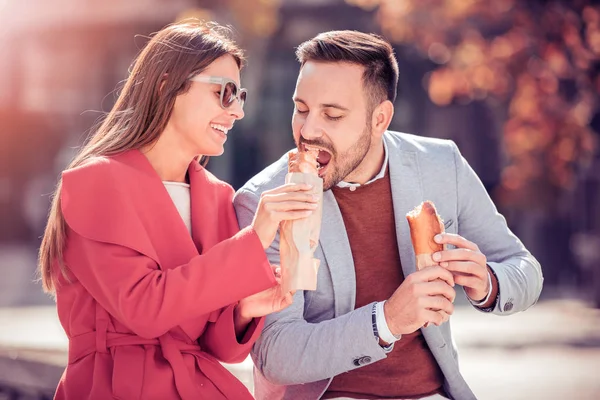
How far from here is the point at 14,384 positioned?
261 inches

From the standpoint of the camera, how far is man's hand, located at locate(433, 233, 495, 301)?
3.80 metres

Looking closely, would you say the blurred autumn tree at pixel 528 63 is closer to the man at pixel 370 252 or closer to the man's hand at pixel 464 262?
the man at pixel 370 252

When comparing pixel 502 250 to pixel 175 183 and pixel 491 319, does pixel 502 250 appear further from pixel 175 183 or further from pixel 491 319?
pixel 491 319

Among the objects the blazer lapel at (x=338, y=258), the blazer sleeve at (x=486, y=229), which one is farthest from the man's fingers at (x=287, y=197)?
the blazer sleeve at (x=486, y=229)

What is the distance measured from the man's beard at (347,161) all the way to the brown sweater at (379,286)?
0.13 m

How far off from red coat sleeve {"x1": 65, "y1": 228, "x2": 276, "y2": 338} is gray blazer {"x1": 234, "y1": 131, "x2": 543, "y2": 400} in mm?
468

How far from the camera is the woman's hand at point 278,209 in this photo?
140 inches

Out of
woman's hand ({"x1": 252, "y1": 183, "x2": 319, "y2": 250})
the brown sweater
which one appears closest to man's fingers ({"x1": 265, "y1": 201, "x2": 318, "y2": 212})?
woman's hand ({"x1": 252, "y1": 183, "x2": 319, "y2": 250})

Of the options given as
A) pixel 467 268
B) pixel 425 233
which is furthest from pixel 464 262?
pixel 425 233

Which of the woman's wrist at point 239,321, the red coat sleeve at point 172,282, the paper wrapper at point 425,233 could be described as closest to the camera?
the red coat sleeve at point 172,282

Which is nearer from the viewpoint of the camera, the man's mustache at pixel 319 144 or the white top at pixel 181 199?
the white top at pixel 181 199

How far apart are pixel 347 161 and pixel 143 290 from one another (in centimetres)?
128

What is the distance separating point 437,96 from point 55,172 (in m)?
16.4

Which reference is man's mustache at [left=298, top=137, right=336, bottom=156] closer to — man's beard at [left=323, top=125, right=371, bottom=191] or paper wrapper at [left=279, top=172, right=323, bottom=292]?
man's beard at [left=323, top=125, right=371, bottom=191]
